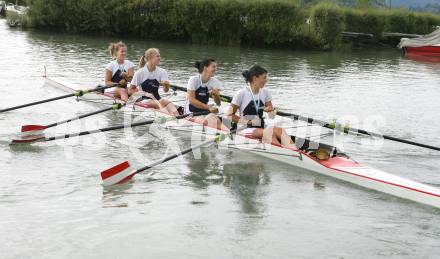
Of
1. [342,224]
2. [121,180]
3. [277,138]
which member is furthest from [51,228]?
[277,138]

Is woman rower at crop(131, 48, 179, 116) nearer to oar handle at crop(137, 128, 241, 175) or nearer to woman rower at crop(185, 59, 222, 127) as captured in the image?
woman rower at crop(185, 59, 222, 127)

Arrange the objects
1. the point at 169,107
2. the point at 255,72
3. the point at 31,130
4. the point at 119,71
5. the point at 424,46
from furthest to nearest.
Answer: the point at 424,46 < the point at 119,71 < the point at 169,107 < the point at 31,130 < the point at 255,72

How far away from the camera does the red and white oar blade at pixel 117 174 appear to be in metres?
8.35

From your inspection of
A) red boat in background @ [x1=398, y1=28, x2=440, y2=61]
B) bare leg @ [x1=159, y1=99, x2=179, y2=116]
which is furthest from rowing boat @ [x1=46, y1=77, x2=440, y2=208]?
red boat in background @ [x1=398, y1=28, x2=440, y2=61]

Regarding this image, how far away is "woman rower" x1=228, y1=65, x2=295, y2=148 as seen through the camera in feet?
31.3

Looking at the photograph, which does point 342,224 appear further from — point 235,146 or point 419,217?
point 235,146

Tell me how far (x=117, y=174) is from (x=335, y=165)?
129 inches

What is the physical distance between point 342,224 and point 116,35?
2778 centimetres

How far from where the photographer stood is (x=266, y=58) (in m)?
26.3

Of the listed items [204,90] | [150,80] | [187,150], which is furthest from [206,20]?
[187,150]

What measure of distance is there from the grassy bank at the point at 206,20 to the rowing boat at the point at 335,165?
2044 centimetres

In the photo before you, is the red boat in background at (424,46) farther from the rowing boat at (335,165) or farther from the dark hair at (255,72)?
the dark hair at (255,72)

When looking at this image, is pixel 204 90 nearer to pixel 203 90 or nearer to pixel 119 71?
pixel 203 90

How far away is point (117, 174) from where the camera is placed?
27.6ft
